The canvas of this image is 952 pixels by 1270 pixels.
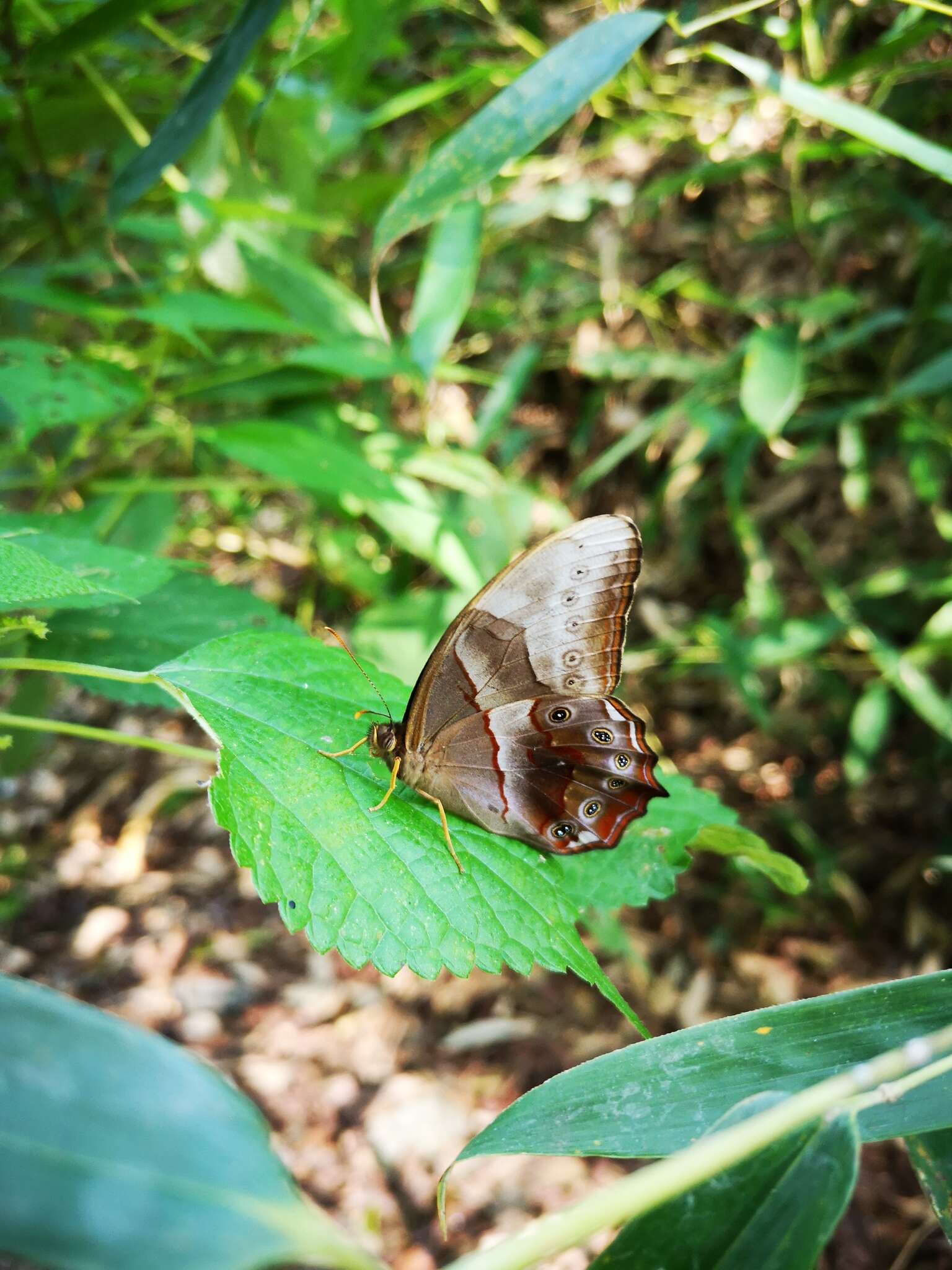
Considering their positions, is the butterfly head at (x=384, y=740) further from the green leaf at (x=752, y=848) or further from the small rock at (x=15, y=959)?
the small rock at (x=15, y=959)

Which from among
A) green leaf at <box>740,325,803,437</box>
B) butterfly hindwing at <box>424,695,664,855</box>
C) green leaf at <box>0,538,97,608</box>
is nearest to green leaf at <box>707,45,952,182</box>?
green leaf at <box>740,325,803,437</box>

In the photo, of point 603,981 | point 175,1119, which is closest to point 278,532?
point 603,981

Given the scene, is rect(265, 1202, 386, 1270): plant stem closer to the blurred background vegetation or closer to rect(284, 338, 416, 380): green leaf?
the blurred background vegetation

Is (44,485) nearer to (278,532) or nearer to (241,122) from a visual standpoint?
(241,122)

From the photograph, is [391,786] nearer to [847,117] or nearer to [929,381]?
[847,117]

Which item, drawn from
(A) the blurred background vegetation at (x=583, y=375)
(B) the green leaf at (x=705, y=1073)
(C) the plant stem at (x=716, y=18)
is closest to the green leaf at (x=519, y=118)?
(C) the plant stem at (x=716, y=18)
